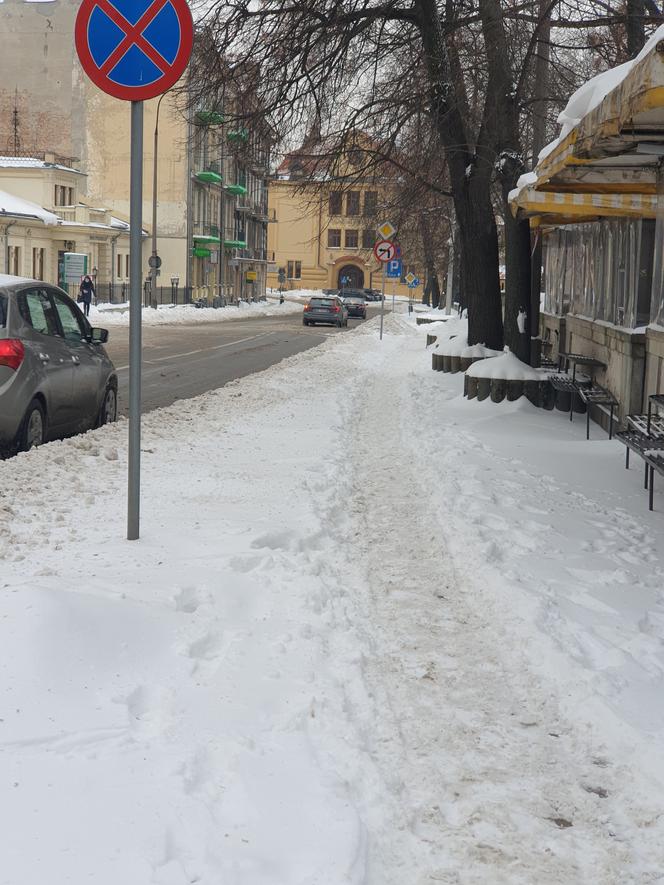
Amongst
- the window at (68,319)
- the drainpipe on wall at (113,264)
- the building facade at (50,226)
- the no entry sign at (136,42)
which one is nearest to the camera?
the no entry sign at (136,42)

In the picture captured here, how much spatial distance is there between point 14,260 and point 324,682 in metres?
46.5

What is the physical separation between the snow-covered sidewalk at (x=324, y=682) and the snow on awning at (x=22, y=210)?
129 feet

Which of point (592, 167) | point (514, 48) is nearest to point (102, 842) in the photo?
point (592, 167)

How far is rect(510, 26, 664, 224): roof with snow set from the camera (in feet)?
17.9

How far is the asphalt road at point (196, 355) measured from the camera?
17672 mm

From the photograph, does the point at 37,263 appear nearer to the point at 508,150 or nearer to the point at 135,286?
the point at 508,150

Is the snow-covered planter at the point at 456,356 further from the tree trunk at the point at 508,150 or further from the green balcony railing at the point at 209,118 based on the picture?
the green balcony railing at the point at 209,118

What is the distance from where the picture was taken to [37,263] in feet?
167

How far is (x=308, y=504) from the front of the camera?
811cm

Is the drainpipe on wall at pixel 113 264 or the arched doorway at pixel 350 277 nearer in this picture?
the drainpipe on wall at pixel 113 264

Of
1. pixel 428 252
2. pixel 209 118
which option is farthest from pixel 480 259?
pixel 428 252

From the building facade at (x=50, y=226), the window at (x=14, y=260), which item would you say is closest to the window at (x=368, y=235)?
the building facade at (x=50, y=226)

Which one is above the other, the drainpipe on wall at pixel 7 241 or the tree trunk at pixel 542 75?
the tree trunk at pixel 542 75

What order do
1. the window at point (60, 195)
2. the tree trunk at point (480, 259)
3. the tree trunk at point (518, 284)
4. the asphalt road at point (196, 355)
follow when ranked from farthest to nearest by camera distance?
the window at point (60, 195) < the asphalt road at point (196, 355) < the tree trunk at point (480, 259) < the tree trunk at point (518, 284)
